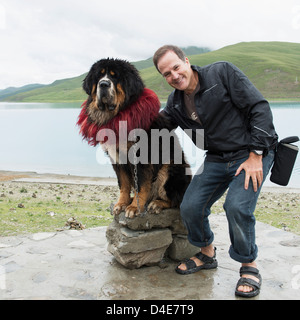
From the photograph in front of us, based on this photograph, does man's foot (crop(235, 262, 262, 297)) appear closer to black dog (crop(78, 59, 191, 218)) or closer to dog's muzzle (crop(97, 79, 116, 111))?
black dog (crop(78, 59, 191, 218))

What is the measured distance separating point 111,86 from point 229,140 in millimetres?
1245

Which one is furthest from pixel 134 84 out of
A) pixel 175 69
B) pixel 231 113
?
pixel 231 113

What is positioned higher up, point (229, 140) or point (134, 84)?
point (134, 84)

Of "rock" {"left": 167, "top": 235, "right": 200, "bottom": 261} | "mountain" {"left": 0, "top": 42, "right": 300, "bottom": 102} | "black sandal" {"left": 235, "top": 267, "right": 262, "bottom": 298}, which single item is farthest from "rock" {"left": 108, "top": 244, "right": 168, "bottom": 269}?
"mountain" {"left": 0, "top": 42, "right": 300, "bottom": 102}

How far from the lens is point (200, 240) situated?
3.69 meters

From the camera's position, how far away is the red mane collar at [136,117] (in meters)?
3.47

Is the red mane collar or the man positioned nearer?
the man

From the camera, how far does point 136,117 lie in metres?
3.48

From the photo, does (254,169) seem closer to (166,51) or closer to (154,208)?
(154,208)

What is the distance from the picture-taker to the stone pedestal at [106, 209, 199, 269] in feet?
12.2

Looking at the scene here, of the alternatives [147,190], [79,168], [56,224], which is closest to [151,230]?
[147,190]

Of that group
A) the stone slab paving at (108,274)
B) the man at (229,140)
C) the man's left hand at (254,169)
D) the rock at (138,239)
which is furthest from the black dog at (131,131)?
the man's left hand at (254,169)

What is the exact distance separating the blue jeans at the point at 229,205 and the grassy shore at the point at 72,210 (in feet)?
3.71
